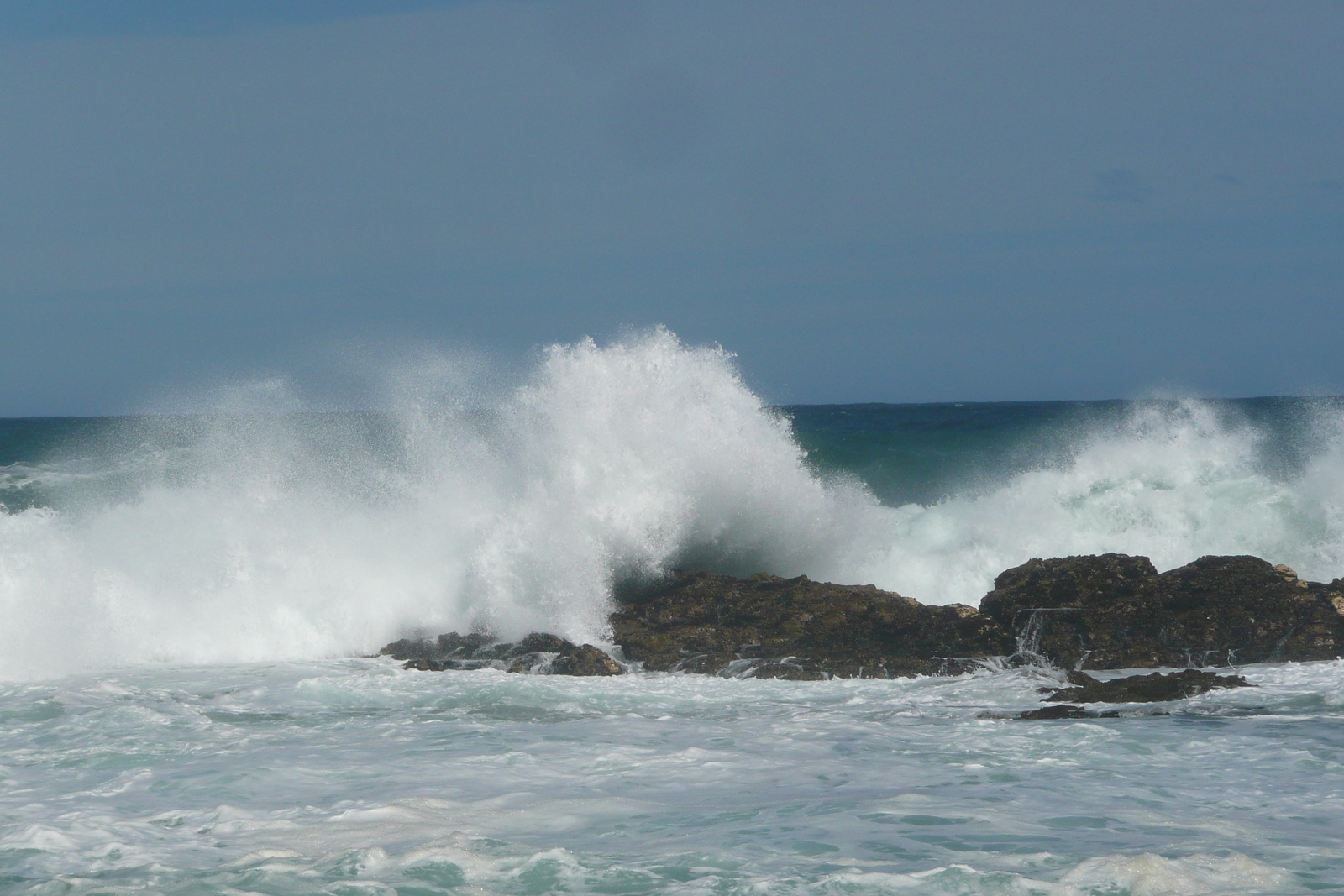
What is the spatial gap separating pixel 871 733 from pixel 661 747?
1481 mm

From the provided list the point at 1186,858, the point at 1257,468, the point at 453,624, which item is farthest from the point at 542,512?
the point at 1257,468

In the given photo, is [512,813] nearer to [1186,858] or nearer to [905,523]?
[1186,858]

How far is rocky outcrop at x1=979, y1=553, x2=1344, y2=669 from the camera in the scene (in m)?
9.66

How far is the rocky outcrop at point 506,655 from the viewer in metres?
10.0

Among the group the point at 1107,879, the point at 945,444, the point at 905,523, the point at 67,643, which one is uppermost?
the point at 945,444

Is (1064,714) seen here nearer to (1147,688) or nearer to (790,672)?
(1147,688)

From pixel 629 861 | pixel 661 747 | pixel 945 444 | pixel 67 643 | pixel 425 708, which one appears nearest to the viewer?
pixel 629 861

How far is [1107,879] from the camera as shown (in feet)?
15.7

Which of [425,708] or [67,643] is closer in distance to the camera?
[425,708]

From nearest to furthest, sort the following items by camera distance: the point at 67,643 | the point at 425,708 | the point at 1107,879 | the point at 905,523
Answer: the point at 1107,879, the point at 425,708, the point at 67,643, the point at 905,523

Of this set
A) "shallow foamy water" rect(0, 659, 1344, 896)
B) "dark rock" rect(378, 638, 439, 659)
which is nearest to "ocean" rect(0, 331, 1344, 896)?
"shallow foamy water" rect(0, 659, 1344, 896)

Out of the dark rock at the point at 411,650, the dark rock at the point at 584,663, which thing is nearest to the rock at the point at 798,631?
the dark rock at the point at 584,663

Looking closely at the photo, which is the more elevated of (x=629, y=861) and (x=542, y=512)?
(x=542, y=512)

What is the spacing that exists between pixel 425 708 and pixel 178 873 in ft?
12.0
